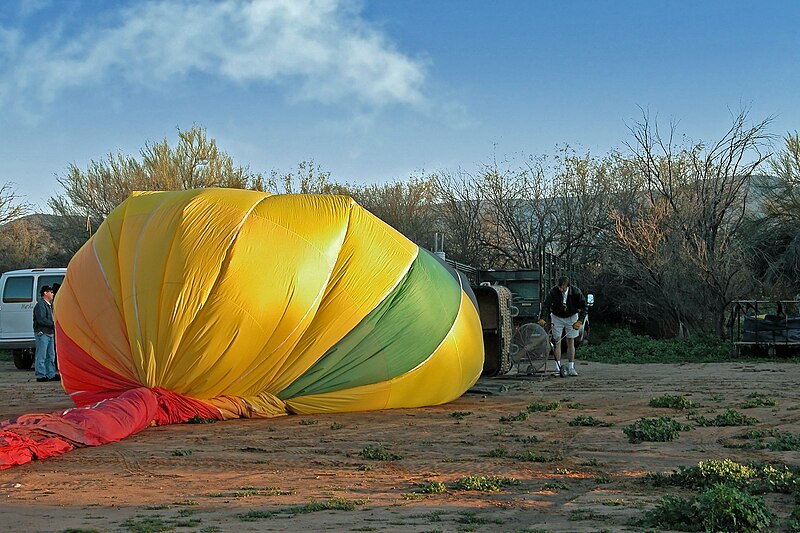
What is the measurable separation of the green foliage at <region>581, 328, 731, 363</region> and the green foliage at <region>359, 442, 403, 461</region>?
42.0ft

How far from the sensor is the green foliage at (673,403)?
1201 cm

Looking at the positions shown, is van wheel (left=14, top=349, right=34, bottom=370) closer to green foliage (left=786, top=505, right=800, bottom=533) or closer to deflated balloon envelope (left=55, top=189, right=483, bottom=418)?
deflated balloon envelope (left=55, top=189, right=483, bottom=418)

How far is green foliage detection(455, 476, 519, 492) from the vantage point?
281 inches

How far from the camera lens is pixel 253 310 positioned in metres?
11.0

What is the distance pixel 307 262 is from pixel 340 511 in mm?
5312

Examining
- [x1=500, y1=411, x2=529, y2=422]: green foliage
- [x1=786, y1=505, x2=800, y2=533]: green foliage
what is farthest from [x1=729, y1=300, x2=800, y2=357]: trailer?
[x1=786, y1=505, x2=800, y2=533]: green foliage

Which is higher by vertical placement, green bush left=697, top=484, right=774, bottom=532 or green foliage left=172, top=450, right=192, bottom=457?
green bush left=697, top=484, right=774, bottom=532

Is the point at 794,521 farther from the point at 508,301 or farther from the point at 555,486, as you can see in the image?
the point at 508,301

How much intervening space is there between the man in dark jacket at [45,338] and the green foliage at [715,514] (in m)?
14.9

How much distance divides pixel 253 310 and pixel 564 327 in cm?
766

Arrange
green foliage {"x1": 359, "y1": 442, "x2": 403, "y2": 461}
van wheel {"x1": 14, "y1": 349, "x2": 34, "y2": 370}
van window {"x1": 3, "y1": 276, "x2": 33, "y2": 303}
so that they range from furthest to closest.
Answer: van wheel {"x1": 14, "y1": 349, "x2": 34, "y2": 370} → van window {"x1": 3, "y1": 276, "x2": 33, "y2": 303} → green foliage {"x1": 359, "y1": 442, "x2": 403, "y2": 461}

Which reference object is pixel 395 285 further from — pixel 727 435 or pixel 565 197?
pixel 565 197

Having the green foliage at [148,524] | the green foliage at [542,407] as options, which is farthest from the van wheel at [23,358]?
the green foliage at [148,524]

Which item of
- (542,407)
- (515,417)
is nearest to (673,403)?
(542,407)
